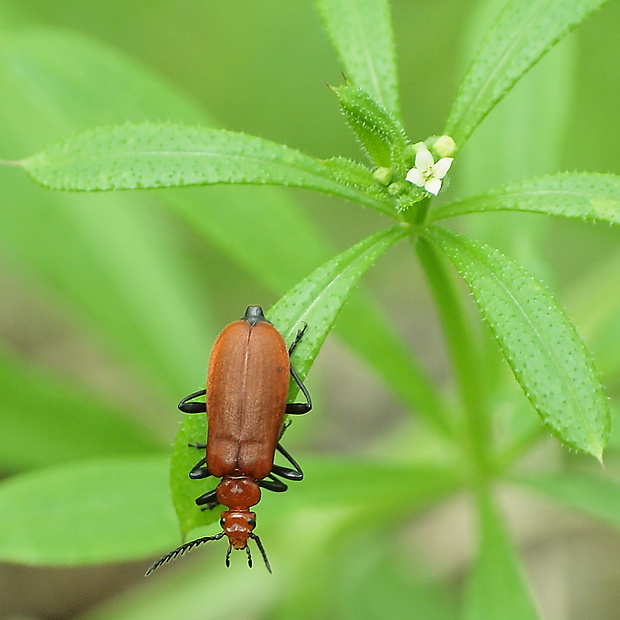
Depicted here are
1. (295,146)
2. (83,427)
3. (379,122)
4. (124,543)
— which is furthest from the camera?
(295,146)

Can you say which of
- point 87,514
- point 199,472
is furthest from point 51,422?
point 199,472

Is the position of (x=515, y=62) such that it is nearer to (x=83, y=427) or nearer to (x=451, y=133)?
(x=451, y=133)

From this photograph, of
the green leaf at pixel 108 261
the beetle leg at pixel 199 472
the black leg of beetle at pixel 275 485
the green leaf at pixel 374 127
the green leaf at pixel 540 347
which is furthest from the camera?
the green leaf at pixel 108 261

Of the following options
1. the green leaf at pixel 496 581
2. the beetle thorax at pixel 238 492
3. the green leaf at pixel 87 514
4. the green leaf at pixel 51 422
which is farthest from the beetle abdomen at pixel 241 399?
the green leaf at pixel 51 422

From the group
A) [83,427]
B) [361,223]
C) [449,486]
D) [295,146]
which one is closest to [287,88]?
[295,146]

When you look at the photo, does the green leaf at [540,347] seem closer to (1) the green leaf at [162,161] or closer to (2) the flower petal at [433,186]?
(2) the flower petal at [433,186]
